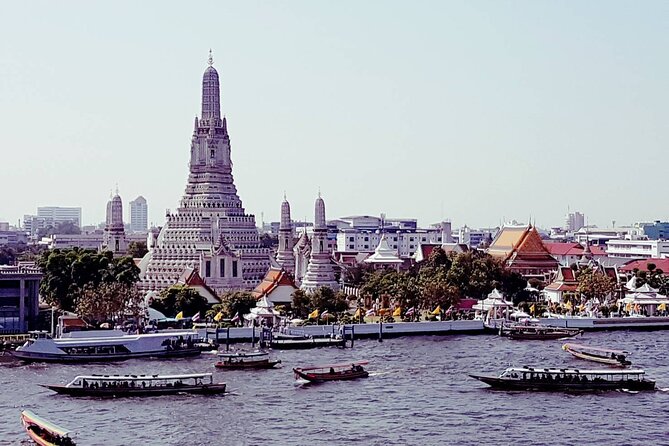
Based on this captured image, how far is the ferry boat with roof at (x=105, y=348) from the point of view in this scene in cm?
6850

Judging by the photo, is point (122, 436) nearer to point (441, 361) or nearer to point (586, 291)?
point (441, 361)

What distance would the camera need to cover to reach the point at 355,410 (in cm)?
5241

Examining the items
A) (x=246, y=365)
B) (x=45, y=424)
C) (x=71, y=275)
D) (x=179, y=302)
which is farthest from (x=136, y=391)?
(x=71, y=275)

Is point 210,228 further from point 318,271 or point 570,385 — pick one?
point 570,385

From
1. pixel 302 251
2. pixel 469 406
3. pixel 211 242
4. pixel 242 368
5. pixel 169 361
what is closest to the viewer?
pixel 469 406

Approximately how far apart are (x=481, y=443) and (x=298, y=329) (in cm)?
3593

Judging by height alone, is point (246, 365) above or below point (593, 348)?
below

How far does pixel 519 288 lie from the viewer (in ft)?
347

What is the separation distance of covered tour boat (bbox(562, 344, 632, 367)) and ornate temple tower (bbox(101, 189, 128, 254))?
A: 222ft

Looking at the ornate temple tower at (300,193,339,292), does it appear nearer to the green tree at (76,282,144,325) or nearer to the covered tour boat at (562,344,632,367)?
the green tree at (76,282,144,325)

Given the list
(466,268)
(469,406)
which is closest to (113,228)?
(466,268)

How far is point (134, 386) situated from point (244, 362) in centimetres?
982

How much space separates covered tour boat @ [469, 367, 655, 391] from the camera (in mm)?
57594

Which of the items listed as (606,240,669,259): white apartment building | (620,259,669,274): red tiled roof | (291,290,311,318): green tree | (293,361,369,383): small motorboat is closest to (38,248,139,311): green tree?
(291,290,311,318): green tree
